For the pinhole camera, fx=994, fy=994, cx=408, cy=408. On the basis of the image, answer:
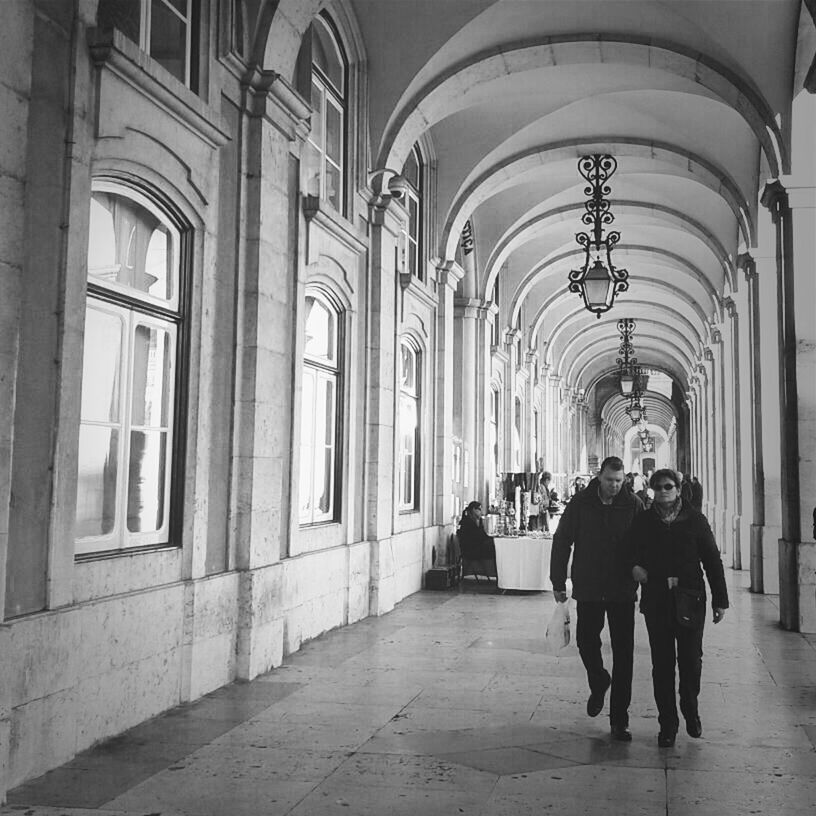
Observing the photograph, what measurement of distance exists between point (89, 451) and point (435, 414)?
27.6 ft

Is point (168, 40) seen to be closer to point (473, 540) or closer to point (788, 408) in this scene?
point (788, 408)

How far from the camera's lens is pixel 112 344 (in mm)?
5941

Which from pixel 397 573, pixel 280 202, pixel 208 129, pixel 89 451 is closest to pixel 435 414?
pixel 397 573

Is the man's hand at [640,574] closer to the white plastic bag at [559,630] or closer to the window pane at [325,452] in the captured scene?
the white plastic bag at [559,630]

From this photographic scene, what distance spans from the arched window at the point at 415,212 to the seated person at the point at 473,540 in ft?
11.4

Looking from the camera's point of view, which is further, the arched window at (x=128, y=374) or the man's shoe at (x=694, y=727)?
the arched window at (x=128, y=374)

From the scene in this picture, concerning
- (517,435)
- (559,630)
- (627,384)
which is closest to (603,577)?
(559,630)

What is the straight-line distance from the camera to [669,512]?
5500mm

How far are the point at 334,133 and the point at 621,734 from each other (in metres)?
6.85

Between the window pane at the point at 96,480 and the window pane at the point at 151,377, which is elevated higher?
the window pane at the point at 151,377

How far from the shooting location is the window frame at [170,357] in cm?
580

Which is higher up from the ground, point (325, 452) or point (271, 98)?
point (271, 98)

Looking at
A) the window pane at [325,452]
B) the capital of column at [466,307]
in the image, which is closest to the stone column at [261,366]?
the window pane at [325,452]

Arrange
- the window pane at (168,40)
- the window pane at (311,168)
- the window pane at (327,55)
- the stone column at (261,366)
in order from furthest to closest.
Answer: the window pane at (327,55)
the window pane at (311,168)
the stone column at (261,366)
the window pane at (168,40)
